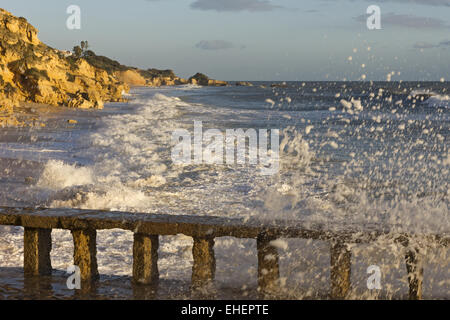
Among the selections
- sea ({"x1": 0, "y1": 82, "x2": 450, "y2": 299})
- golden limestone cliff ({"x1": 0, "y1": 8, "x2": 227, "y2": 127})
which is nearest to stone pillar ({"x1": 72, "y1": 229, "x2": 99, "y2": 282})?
sea ({"x1": 0, "y1": 82, "x2": 450, "y2": 299})

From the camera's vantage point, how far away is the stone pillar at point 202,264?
14.5 feet

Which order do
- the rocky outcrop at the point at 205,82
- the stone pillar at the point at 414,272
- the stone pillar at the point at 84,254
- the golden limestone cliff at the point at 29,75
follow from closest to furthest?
the stone pillar at the point at 414,272, the stone pillar at the point at 84,254, the golden limestone cliff at the point at 29,75, the rocky outcrop at the point at 205,82

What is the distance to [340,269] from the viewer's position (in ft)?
13.7

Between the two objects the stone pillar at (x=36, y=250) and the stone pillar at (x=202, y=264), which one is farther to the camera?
the stone pillar at (x=36, y=250)

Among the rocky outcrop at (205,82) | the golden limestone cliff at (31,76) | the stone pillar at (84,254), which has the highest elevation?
the rocky outcrop at (205,82)

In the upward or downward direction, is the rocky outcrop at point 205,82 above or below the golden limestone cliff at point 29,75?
above

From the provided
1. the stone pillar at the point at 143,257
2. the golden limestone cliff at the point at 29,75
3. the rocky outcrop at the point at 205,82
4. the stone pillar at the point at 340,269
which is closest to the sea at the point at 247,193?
the stone pillar at the point at 340,269

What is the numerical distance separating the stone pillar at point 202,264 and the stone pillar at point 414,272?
67.1 inches

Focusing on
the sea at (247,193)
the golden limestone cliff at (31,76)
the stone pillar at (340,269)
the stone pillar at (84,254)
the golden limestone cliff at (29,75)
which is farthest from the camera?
the golden limestone cliff at (29,75)

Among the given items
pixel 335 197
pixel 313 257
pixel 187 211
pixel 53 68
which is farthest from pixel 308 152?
pixel 53 68

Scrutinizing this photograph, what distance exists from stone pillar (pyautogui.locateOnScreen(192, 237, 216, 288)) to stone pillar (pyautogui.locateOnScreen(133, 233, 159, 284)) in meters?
0.39

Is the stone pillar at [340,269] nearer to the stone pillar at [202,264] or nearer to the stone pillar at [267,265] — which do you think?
the stone pillar at [267,265]
